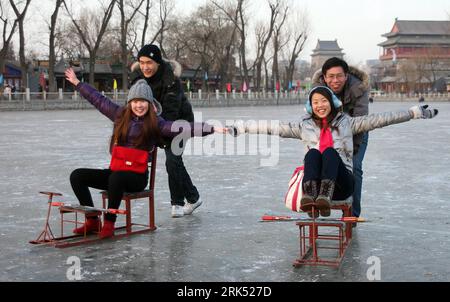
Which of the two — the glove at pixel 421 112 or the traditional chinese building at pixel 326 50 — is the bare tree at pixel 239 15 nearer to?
the glove at pixel 421 112

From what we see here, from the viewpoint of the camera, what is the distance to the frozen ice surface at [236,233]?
12.9 ft

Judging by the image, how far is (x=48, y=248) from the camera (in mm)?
4621

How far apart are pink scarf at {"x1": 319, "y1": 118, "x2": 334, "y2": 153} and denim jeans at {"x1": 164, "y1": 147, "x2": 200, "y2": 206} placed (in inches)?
65.2

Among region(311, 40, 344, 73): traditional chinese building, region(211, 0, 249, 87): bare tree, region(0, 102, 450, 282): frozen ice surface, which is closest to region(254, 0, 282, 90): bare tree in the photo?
region(211, 0, 249, 87): bare tree

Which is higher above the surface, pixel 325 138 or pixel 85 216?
pixel 325 138

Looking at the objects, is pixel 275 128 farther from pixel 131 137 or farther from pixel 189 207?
pixel 189 207

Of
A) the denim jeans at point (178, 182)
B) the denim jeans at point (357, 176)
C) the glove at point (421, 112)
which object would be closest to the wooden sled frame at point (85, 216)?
the denim jeans at point (178, 182)

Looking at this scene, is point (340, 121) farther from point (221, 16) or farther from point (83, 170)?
point (221, 16)

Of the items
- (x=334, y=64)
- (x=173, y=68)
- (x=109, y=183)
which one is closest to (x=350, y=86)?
(x=334, y=64)

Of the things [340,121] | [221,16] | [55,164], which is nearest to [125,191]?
[340,121]

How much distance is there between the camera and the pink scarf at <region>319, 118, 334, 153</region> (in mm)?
4296

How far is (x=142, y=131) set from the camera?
495 centimetres

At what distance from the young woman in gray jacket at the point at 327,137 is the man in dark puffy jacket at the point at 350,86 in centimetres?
50

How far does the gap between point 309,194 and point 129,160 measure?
5.03 ft
